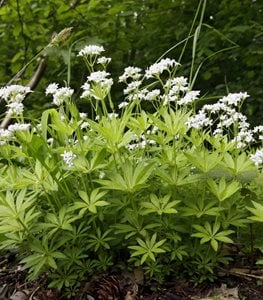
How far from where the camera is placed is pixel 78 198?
1.43 meters

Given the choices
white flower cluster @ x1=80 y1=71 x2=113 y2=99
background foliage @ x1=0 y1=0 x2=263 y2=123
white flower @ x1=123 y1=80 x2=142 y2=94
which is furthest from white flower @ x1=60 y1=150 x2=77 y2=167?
background foliage @ x1=0 y1=0 x2=263 y2=123

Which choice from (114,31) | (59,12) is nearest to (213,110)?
(59,12)

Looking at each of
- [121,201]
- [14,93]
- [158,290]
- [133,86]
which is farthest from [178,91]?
[158,290]

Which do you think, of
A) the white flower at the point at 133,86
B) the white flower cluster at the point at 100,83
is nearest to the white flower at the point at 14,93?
the white flower cluster at the point at 100,83

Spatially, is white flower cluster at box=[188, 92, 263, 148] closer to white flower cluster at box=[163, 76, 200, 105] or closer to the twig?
white flower cluster at box=[163, 76, 200, 105]

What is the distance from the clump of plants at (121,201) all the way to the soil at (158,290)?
32 mm

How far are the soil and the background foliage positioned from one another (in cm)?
223

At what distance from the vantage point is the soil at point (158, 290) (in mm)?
1374

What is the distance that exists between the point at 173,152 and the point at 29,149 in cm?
42

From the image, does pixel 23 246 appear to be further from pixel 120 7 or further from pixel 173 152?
pixel 120 7

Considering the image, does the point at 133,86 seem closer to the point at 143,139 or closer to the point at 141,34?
the point at 143,139

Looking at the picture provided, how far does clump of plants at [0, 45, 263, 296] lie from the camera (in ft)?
4.37

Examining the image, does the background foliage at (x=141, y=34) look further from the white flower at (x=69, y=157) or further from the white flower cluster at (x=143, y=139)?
the white flower at (x=69, y=157)

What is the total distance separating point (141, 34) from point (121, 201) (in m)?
3.38
